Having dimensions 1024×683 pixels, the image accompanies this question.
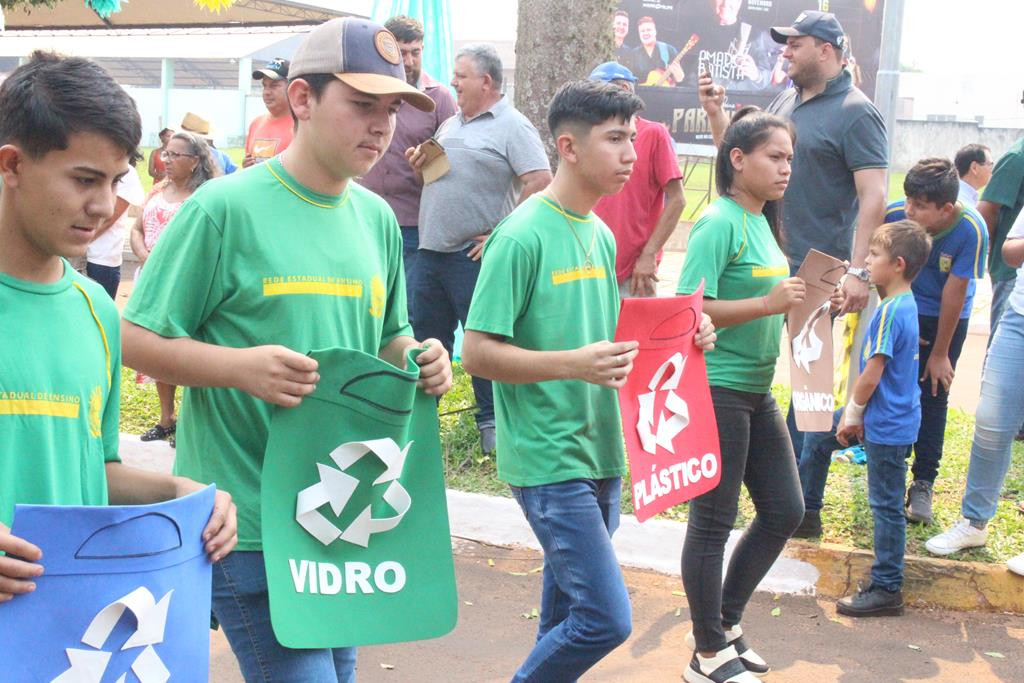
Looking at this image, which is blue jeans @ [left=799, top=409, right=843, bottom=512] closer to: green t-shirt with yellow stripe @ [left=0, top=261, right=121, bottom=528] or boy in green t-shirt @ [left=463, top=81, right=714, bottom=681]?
boy in green t-shirt @ [left=463, top=81, right=714, bottom=681]

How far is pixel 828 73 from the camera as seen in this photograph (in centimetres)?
607

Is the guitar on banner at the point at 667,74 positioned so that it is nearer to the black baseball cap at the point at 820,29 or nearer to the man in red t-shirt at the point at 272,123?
the man in red t-shirt at the point at 272,123

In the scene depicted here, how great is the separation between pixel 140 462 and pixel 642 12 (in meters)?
16.1

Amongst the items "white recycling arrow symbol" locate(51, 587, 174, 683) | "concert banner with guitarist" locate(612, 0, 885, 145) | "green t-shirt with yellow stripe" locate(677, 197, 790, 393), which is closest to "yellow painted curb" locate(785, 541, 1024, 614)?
"green t-shirt with yellow stripe" locate(677, 197, 790, 393)

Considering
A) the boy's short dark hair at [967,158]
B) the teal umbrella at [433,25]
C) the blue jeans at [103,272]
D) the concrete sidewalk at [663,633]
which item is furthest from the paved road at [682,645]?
the teal umbrella at [433,25]

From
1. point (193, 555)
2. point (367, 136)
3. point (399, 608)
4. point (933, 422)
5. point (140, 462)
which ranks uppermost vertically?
point (367, 136)

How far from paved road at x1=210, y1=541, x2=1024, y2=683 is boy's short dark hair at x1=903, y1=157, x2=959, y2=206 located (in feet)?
6.68

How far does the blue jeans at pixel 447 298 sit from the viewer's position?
23.4 feet

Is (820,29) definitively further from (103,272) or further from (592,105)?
(103,272)

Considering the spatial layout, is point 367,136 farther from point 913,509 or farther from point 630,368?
point 913,509

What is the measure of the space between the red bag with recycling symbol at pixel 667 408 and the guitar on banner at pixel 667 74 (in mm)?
18476

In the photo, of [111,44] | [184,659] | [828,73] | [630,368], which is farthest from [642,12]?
[184,659]

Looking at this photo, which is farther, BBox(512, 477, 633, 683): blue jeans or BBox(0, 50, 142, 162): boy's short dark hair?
BBox(512, 477, 633, 683): blue jeans

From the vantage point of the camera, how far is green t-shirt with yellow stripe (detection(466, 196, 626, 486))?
3.53 metres
